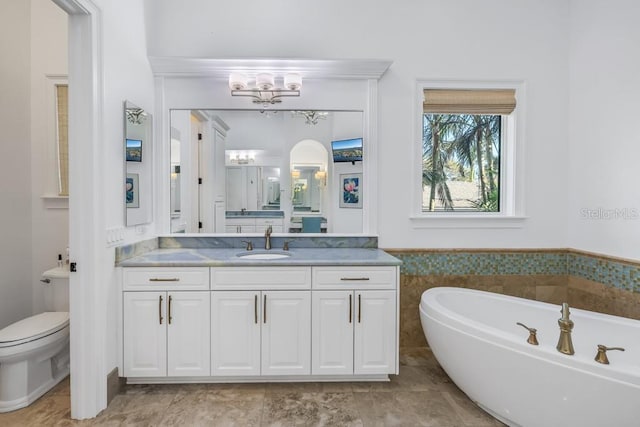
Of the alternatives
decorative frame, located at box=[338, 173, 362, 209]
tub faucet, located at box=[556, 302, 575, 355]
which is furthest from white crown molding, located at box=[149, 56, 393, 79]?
tub faucet, located at box=[556, 302, 575, 355]

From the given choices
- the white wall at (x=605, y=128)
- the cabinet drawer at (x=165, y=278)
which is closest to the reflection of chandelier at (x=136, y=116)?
the cabinet drawer at (x=165, y=278)

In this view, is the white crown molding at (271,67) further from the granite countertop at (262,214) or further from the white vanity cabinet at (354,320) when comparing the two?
the white vanity cabinet at (354,320)

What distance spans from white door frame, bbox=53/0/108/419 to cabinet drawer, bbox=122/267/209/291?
24 centimetres

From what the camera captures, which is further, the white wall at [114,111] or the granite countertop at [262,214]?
the granite countertop at [262,214]

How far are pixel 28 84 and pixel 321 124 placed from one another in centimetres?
237

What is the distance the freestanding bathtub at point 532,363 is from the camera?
154cm

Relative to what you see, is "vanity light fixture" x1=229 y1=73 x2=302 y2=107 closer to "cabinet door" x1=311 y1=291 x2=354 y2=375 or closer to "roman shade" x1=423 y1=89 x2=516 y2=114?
"roman shade" x1=423 y1=89 x2=516 y2=114

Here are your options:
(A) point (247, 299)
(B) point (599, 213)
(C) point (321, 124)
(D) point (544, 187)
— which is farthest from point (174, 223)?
(B) point (599, 213)

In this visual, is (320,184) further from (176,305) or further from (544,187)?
(544,187)

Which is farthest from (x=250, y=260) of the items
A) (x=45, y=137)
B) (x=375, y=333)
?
(x=45, y=137)

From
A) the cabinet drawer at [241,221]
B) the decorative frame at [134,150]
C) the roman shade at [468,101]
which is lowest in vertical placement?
the cabinet drawer at [241,221]

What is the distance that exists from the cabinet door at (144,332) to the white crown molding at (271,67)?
171 centimetres

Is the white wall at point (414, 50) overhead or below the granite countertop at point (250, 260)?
overhead

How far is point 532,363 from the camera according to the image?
1.73 m
